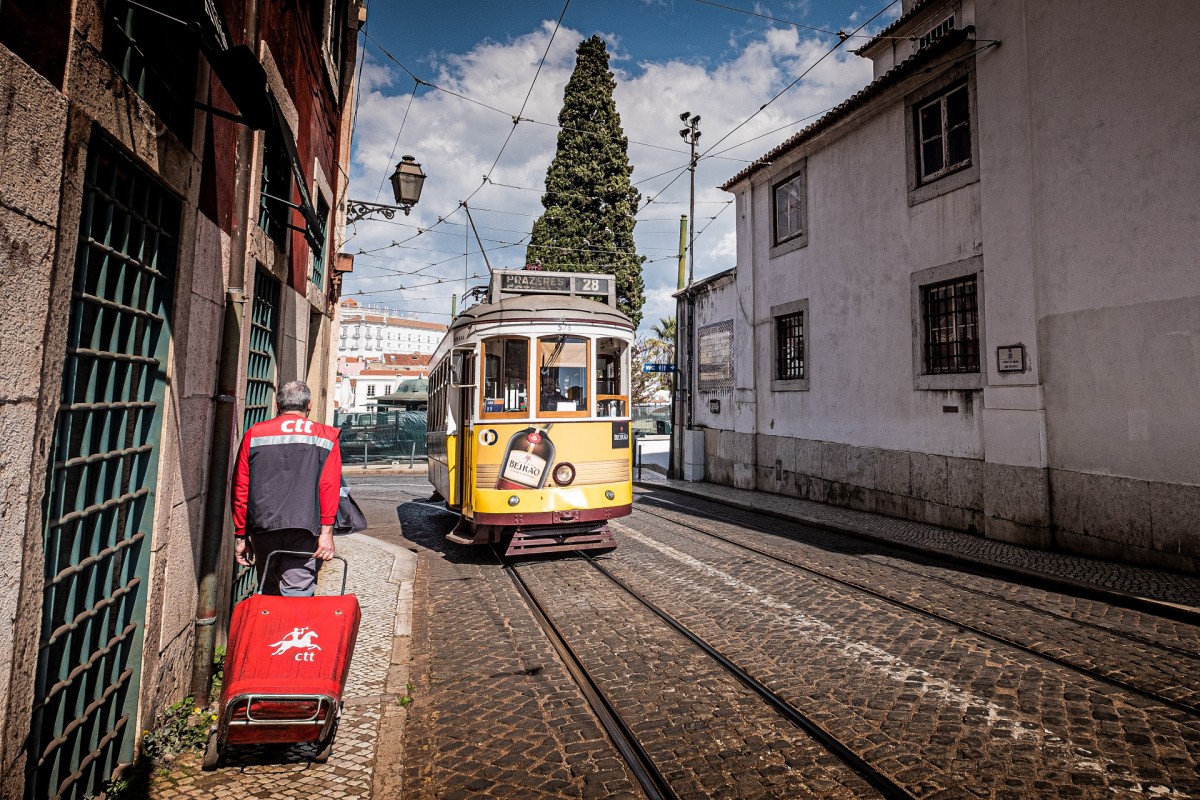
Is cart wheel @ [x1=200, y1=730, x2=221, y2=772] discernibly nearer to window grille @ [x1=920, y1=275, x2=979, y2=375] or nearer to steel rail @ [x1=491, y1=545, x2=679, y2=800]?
steel rail @ [x1=491, y1=545, x2=679, y2=800]

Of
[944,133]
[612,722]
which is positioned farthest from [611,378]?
[944,133]

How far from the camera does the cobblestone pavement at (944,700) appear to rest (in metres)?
3.10

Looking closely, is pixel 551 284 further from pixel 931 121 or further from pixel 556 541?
pixel 931 121

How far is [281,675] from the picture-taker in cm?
305

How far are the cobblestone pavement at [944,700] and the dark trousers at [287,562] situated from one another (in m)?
3.08

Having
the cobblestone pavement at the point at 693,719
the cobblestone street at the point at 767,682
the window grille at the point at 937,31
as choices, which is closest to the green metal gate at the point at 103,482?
the cobblestone street at the point at 767,682

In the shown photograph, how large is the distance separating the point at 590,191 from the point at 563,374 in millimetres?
20819

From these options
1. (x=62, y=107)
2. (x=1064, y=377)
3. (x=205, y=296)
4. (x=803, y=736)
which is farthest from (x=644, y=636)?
(x=1064, y=377)

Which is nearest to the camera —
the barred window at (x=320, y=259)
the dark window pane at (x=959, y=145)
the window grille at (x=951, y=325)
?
the barred window at (x=320, y=259)

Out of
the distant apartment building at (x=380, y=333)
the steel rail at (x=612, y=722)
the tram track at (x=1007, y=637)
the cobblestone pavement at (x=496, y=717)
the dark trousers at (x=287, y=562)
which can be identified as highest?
the distant apartment building at (x=380, y=333)

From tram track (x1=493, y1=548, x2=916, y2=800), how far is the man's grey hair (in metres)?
2.63

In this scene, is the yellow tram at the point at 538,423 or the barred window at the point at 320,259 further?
the barred window at the point at 320,259

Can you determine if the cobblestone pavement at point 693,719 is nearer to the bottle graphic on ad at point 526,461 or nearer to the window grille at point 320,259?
the bottle graphic on ad at point 526,461

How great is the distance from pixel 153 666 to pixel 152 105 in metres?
2.95
